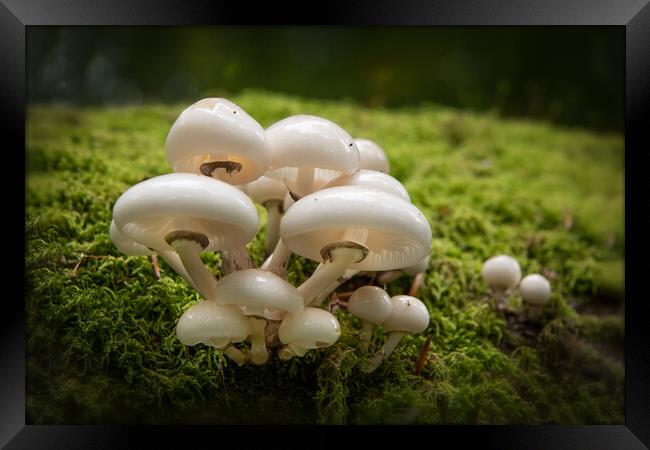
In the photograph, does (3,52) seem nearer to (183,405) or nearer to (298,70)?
(183,405)

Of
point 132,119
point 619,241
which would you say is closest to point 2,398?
point 132,119

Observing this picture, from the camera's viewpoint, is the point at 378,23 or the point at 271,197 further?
the point at 271,197

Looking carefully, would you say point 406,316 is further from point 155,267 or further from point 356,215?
point 155,267

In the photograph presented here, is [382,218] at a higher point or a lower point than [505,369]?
higher

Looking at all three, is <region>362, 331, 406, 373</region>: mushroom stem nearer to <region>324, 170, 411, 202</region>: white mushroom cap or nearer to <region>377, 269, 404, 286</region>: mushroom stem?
<region>377, 269, 404, 286</region>: mushroom stem

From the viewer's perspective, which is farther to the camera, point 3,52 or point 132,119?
point 132,119

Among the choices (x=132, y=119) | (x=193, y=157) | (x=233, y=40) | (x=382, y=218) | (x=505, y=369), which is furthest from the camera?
(x=233, y=40)

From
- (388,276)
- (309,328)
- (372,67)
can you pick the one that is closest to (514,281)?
(388,276)
